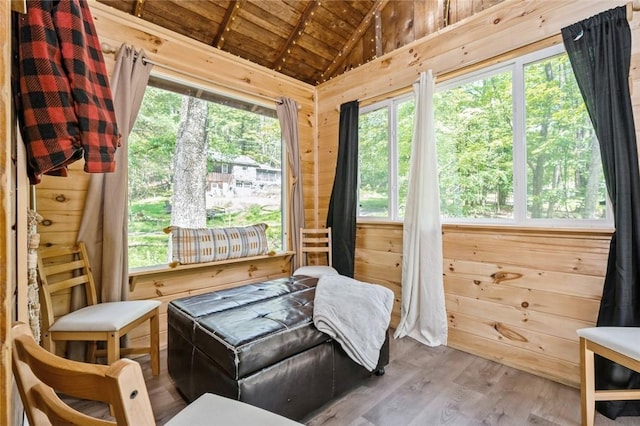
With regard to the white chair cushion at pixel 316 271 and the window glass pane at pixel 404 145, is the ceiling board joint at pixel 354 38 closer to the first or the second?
the window glass pane at pixel 404 145

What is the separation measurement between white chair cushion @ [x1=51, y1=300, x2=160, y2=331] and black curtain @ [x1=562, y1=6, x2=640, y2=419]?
8.84 ft

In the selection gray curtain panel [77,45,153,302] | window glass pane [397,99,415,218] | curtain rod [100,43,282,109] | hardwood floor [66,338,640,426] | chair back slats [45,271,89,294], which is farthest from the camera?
window glass pane [397,99,415,218]

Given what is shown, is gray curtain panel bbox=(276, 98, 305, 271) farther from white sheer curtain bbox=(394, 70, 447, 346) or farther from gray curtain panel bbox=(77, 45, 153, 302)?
gray curtain panel bbox=(77, 45, 153, 302)

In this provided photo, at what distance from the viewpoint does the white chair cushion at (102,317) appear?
1.67 meters

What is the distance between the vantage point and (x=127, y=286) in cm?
220

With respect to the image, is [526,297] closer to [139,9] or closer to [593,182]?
[593,182]

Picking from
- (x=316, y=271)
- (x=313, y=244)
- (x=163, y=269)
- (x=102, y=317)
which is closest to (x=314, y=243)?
(x=313, y=244)

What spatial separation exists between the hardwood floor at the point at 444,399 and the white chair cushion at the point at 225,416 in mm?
748

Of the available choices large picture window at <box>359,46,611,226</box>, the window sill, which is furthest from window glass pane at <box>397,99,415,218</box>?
the window sill

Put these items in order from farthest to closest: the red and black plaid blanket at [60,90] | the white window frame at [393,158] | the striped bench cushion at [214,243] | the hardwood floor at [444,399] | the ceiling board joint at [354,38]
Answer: the ceiling board joint at [354,38]
the white window frame at [393,158]
the striped bench cushion at [214,243]
the hardwood floor at [444,399]
the red and black plaid blanket at [60,90]

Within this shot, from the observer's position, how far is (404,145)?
2.95 m

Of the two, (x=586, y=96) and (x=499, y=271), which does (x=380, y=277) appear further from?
(x=586, y=96)

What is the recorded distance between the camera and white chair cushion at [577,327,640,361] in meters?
1.32

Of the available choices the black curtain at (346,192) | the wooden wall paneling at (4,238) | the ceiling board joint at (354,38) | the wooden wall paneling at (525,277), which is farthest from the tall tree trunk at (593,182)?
Answer: the wooden wall paneling at (4,238)
